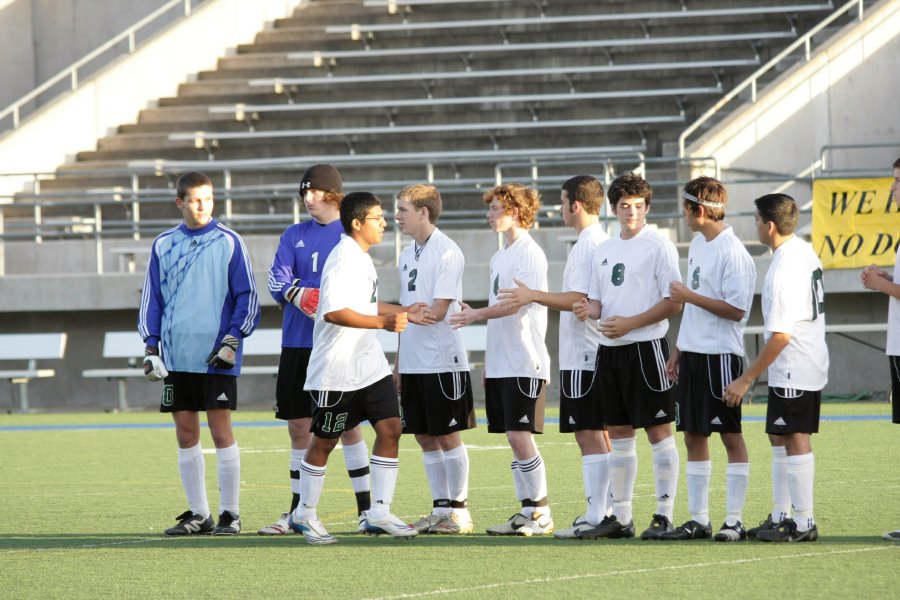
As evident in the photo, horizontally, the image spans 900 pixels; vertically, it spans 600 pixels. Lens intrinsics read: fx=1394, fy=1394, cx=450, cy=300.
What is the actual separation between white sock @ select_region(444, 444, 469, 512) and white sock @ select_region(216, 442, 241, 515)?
3.80ft

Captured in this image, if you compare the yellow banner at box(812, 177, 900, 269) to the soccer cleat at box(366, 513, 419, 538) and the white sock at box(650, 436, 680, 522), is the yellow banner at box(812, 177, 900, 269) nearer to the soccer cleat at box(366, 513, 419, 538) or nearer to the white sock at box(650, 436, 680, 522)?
the white sock at box(650, 436, 680, 522)

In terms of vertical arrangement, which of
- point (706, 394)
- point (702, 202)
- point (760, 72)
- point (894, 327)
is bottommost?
point (706, 394)

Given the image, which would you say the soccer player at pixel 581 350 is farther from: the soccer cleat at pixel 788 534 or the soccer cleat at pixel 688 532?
the soccer cleat at pixel 788 534

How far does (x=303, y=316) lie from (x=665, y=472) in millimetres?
2176

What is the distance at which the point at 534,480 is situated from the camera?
24.2 ft

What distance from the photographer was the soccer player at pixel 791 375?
679cm

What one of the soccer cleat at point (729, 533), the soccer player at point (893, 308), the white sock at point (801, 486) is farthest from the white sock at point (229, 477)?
the soccer player at point (893, 308)

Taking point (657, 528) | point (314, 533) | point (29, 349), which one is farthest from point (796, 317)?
point (29, 349)

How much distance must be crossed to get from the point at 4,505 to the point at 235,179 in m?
13.2

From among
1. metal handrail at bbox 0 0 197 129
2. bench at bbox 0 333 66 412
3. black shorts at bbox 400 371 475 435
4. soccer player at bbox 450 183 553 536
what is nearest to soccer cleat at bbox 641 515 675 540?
soccer player at bbox 450 183 553 536

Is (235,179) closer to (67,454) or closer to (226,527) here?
(67,454)

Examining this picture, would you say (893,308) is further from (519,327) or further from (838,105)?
(838,105)

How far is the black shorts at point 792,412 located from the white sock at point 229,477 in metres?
2.87

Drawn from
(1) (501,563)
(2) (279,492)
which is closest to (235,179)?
(2) (279,492)
